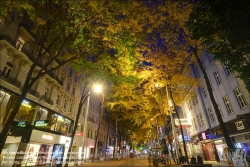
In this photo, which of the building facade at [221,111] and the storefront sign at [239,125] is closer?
the storefront sign at [239,125]

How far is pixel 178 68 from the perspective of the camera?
19672 millimetres

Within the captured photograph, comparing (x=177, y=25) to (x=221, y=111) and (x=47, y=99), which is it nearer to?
(x=221, y=111)

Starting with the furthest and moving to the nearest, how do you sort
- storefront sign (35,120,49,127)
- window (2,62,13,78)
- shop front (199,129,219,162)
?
1. shop front (199,129,219,162)
2. storefront sign (35,120,49,127)
3. window (2,62,13,78)

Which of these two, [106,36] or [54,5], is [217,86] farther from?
[54,5]

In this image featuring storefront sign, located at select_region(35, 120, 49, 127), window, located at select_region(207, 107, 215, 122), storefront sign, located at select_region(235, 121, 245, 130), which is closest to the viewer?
storefront sign, located at select_region(235, 121, 245, 130)

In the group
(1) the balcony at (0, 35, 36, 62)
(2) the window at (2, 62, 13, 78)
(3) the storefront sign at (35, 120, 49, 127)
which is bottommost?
Result: (3) the storefront sign at (35, 120, 49, 127)

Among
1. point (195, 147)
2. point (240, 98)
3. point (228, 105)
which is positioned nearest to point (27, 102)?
point (240, 98)

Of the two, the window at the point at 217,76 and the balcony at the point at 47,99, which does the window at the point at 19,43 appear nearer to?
the balcony at the point at 47,99

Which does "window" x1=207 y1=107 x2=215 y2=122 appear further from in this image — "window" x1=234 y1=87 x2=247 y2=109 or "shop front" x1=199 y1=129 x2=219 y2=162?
"window" x1=234 y1=87 x2=247 y2=109

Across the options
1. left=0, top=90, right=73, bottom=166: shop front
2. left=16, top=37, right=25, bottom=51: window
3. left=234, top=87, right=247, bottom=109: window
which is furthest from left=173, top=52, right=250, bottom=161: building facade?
left=16, top=37, right=25, bottom=51: window

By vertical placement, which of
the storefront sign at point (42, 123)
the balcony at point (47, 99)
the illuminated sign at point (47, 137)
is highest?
the balcony at point (47, 99)

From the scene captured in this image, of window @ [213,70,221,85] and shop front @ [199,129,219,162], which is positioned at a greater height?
window @ [213,70,221,85]

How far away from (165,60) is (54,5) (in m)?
13.8

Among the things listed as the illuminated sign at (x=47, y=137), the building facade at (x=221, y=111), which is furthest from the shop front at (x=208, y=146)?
the illuminated sign at (x=47, y=137)
